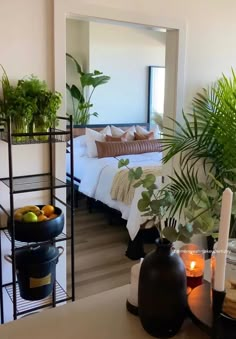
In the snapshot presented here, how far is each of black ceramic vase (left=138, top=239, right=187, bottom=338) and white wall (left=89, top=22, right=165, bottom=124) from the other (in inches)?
206

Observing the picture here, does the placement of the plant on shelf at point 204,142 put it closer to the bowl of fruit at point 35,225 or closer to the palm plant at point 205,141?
the palm plant at point 205,141

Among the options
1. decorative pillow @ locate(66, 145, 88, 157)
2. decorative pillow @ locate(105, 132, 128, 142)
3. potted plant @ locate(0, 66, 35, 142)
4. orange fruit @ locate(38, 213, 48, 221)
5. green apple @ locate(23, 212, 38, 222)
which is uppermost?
potted plant @ locate(0, 66, 35, 142)

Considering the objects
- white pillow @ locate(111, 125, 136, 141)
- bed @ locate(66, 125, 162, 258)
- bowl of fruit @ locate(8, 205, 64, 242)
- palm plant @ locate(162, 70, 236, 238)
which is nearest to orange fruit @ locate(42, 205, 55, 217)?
bowl of fruit @ locate(8, 205, 64, 242)

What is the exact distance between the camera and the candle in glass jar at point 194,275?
4.19 ft

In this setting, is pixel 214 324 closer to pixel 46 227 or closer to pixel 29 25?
pixel 46 227

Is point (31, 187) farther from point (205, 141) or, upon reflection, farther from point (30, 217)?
point (205, 141)

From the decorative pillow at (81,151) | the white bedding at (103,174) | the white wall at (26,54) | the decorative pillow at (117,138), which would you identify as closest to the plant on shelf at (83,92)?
the decorative pillow at (81,151)

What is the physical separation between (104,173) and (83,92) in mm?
1981

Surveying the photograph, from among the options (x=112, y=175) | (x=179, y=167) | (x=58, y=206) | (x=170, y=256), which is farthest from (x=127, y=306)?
(x=112, y=175)

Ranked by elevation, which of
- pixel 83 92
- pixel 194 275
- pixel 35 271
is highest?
pixel 83 92

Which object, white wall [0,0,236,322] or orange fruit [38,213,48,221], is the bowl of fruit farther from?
white wall [0,0,236,322]

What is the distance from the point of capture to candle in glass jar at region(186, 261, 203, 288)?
128cm

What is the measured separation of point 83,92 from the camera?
19.9 ft

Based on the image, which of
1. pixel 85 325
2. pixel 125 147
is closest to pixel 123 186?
pixel 125 147
